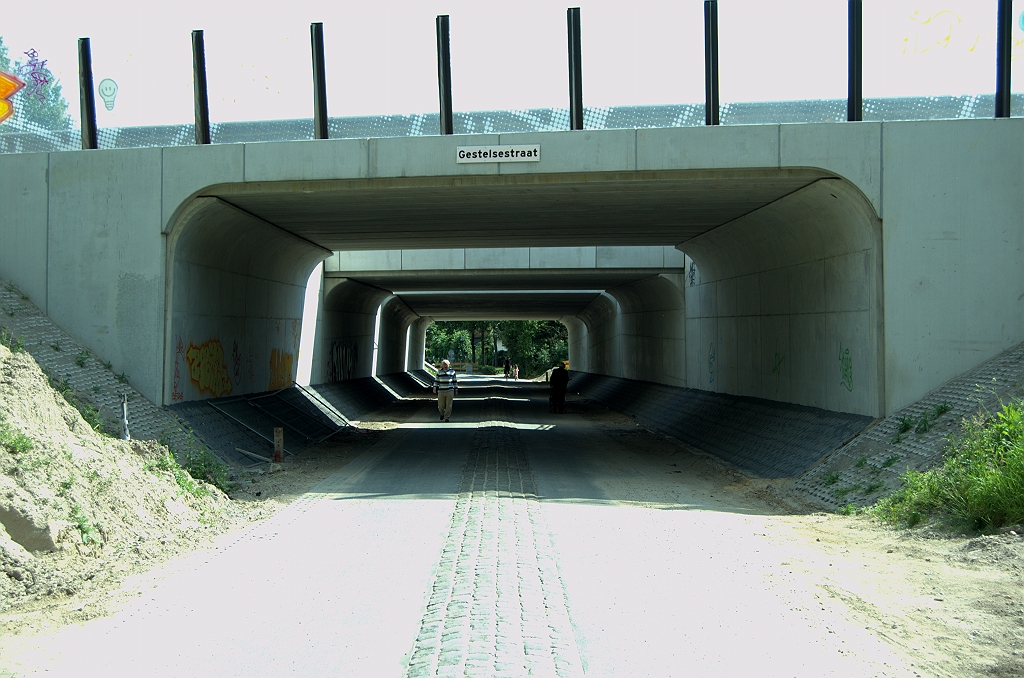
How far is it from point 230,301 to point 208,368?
1.80 metres

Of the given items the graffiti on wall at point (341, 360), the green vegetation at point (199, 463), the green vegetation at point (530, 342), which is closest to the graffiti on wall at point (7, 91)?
the green vegetation at point (199, 463)

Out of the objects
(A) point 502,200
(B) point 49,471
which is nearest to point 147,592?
(B) point 49,471

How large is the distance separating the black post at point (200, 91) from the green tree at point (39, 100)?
2.32m

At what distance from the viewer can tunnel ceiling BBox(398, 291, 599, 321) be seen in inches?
1476

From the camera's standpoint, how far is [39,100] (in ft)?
48.1

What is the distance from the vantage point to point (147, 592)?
6609 mm

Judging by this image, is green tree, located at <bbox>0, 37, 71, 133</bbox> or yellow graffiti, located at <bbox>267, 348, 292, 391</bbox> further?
yellow graffiti, located at <bbox>267, 348, 292, 391</bbox>

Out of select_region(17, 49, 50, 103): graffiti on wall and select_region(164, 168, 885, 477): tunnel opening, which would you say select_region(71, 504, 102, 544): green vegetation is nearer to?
select_region(164, 168, 885, 477): tunnel opening

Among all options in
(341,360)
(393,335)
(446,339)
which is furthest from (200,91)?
(446,339)

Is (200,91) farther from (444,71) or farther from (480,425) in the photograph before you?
(480,425)

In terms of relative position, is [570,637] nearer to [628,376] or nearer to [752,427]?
[752,427]

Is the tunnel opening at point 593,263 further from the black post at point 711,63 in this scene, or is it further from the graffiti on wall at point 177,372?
Answer: the black post at point 711,63

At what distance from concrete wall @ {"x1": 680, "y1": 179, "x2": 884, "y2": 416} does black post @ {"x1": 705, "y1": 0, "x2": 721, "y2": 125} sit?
1.89m

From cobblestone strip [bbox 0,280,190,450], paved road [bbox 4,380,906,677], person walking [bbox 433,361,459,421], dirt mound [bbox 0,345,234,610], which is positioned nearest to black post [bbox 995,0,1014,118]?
paved road [bbox 4,380,906,677]
